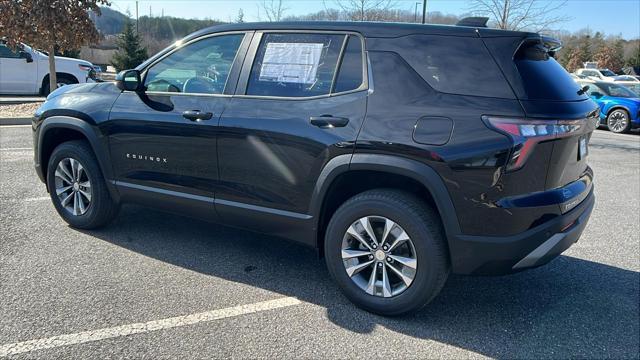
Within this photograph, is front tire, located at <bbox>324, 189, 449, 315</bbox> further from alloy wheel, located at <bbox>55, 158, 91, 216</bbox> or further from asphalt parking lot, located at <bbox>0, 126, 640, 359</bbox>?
alloy wheel, located at <bbox>55, 158, 91, 216</bbox>

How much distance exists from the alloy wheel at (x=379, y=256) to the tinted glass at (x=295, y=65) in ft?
3.05

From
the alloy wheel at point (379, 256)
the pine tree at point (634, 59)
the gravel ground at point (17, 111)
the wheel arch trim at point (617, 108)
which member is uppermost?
the pine tree at point (634, 59)

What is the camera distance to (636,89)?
49.6 feet

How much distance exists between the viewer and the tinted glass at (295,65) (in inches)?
124

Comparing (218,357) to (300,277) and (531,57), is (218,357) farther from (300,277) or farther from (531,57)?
(531,57)

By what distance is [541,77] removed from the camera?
2.74 metres

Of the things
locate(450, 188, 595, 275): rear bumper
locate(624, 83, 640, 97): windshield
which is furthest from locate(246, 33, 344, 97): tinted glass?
locate(624, 83, 640, 97): windshield

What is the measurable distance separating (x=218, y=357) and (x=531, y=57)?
2.46 metres

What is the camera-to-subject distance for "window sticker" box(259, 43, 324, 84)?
10.5 feet

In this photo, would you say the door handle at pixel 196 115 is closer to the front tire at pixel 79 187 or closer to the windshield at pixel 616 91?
the front tire at pixel 79 187

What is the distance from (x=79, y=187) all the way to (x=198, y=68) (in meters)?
1.62

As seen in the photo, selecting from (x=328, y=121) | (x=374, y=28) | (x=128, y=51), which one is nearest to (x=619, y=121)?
(x=374, y=28)

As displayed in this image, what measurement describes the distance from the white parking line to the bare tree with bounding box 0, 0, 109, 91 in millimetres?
10977

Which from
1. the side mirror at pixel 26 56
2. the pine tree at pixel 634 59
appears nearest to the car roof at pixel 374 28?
the side mirror at pixel 26 56
